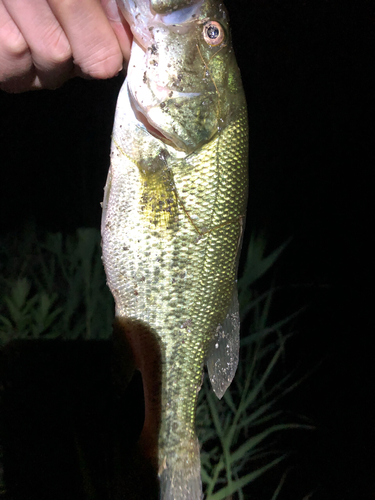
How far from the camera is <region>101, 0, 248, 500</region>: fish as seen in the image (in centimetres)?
84

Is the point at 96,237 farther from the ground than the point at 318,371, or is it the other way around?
the point at 96,237

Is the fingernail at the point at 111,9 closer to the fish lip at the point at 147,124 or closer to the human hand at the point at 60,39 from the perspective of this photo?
the human hand at the point at 60,39

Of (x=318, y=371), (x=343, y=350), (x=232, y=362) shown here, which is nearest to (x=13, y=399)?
(x=232, y=362)

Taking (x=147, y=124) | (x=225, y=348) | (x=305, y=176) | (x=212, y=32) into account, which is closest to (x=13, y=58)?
(x=147, y=124)

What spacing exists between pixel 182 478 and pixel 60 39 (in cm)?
127

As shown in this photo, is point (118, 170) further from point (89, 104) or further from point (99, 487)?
point (89, 104)

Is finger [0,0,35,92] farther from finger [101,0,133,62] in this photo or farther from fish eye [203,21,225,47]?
fish eye [203,21,225,47]

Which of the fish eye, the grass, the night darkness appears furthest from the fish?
the night darkness

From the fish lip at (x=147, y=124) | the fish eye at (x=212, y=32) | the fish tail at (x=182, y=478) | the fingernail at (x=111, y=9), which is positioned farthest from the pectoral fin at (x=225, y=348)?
the fingernail at (x=111, y=9)

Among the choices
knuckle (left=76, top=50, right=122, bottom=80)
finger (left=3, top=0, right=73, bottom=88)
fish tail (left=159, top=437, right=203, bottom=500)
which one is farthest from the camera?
fish tail (left=159, top=437, right=203, bottom=500)

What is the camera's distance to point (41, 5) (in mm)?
718

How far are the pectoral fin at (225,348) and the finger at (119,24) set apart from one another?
780mm

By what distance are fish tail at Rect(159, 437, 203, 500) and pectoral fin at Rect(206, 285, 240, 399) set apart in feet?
0.73

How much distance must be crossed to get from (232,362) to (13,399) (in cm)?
188
